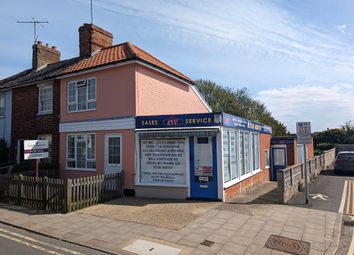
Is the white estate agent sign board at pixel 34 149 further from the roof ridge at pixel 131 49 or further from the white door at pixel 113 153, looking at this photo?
the roof ridge at pixel 131 49

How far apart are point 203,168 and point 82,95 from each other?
7.60 meters

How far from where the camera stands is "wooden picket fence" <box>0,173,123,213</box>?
9.91 meters

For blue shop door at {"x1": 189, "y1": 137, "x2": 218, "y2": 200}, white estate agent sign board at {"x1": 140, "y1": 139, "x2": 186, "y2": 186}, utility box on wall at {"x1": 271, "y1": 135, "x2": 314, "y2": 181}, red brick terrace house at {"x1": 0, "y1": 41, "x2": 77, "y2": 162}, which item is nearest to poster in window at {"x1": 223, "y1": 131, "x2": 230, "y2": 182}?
blue shop door at {"x1": 189, "y1": 137, "x2": 218, "y2": 200}

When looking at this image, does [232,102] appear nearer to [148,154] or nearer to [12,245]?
[148,154]

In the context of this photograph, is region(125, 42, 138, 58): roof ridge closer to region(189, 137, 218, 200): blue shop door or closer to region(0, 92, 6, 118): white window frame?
region(189, 137, 218, 200): blue shop door

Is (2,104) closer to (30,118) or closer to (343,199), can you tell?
(30,118)

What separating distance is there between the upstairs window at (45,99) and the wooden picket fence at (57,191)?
5647mm

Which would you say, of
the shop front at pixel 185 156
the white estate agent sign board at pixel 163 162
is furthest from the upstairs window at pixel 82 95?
the white estate agent sign board at pixel 163 162

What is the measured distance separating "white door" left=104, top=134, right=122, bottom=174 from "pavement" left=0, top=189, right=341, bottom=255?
3.80 metres

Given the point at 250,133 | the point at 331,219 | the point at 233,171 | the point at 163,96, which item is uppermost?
the point at 163,96

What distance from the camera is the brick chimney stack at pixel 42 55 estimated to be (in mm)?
20908

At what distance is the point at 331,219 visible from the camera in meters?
8.80

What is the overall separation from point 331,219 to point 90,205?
7770 millimetres

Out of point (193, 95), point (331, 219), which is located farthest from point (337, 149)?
point (331, 219)
